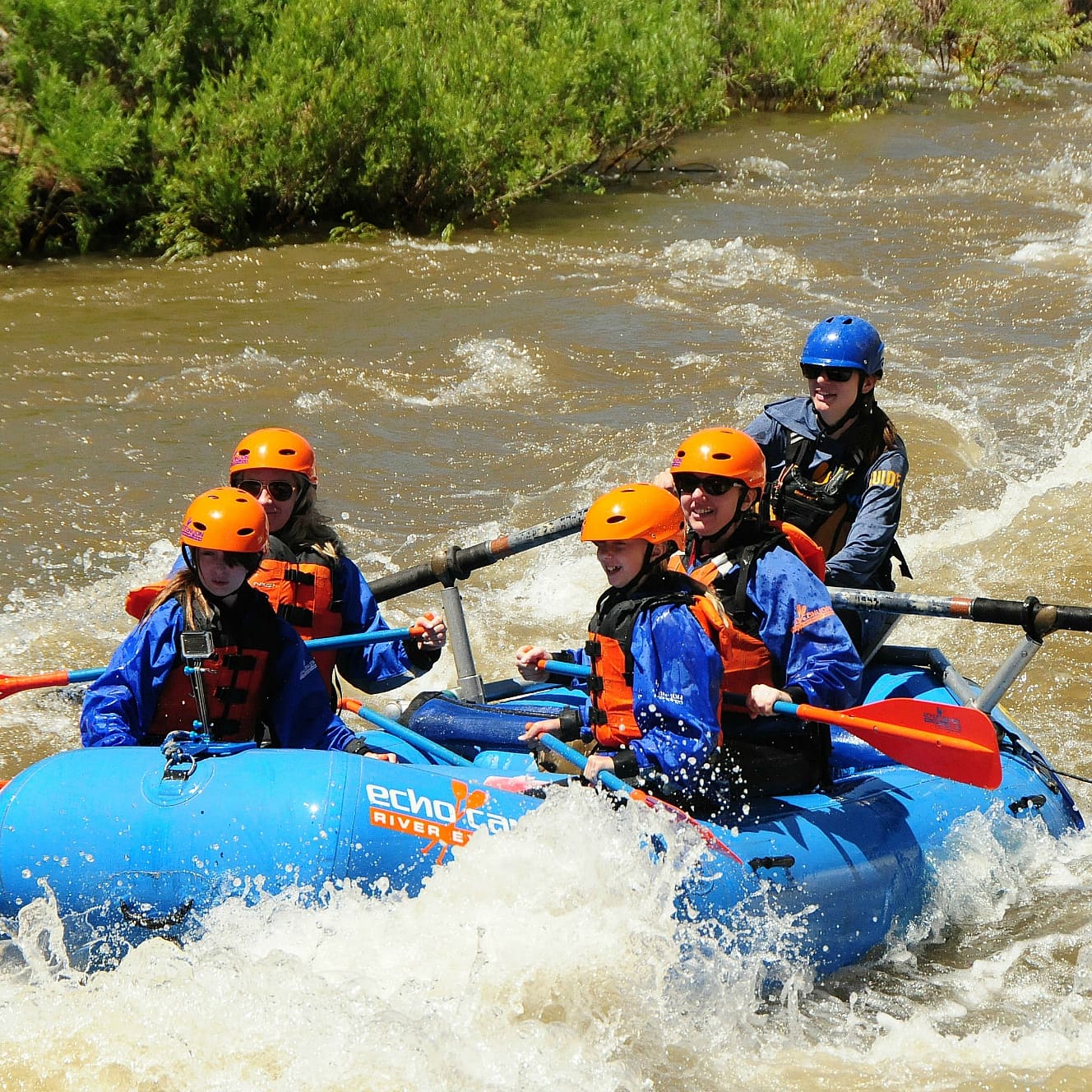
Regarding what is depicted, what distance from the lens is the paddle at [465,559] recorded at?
5617 millimetres

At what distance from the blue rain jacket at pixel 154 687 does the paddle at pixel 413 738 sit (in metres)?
0.43

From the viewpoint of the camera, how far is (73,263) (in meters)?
12.3

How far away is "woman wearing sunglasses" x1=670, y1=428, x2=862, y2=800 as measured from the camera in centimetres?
439

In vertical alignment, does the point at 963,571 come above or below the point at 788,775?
below

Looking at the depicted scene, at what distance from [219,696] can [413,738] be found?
0.76m

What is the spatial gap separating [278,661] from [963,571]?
15.1 feet

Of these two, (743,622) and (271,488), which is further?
(271,488)

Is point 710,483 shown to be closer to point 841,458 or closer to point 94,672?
point 841,458

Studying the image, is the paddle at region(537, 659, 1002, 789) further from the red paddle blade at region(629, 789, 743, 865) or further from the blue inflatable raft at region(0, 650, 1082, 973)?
the red paddle blade at region(629, 789, 743, 865)

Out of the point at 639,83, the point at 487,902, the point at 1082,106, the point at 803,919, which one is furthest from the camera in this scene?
the point at 1082,106

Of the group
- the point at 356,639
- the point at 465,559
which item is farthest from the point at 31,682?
the point at 465,559

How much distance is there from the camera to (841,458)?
18.5ft

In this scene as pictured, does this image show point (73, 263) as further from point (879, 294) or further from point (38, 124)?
point (879, 294)

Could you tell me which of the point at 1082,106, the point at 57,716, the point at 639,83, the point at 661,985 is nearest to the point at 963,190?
the point at 639,83
